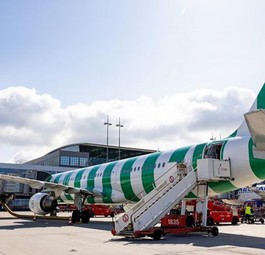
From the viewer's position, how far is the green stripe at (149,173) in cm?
2043

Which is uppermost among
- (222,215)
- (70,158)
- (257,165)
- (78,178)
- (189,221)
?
(70,158)

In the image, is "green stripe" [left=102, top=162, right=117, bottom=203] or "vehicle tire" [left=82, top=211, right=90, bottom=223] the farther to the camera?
"green stripe" [left=102, top=162, right=117, bottom=203]

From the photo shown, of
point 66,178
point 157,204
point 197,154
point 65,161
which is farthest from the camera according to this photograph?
point 65,161

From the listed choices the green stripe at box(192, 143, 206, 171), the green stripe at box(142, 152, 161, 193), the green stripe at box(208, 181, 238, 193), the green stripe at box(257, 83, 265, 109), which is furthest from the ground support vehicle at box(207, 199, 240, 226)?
the green stripe at box(257, 83, 265, 109)

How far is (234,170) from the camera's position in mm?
15898

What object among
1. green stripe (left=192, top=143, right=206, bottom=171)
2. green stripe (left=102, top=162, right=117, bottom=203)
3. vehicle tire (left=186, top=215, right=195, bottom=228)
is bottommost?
vehicle tire (left=186, top=215, right=195, bottom=228)

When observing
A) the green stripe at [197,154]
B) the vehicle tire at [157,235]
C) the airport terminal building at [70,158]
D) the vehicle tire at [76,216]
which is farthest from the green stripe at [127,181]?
the airport terminal building at [70,158]

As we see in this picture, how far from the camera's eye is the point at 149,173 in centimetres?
2073

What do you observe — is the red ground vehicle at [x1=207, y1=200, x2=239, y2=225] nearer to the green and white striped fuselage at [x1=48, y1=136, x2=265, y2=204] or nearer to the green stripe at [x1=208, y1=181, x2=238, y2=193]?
the green and white striped fuselage at [x1=48, y1=136, x2=265, y2=204]

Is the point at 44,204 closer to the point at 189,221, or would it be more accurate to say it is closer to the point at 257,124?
the point at 189,221

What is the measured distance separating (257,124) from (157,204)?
250 inches

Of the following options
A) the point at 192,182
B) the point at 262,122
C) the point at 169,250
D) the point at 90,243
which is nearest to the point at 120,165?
the point at 192,182

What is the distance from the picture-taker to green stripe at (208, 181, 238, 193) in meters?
16.4

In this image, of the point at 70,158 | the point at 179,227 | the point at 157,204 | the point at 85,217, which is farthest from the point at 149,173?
the point at 70,158
